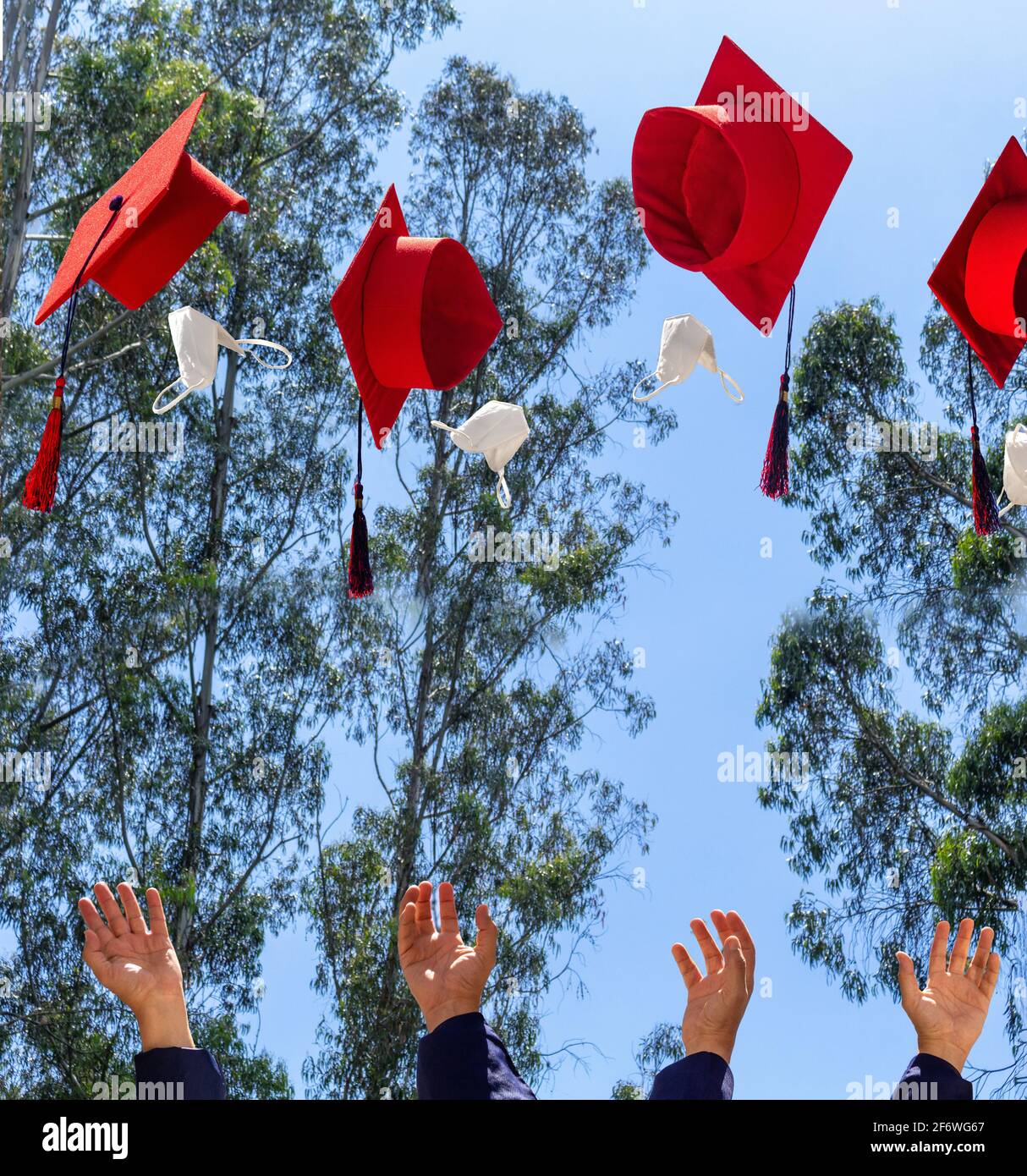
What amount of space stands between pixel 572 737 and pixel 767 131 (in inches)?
276

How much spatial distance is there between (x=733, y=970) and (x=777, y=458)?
233 centimetres

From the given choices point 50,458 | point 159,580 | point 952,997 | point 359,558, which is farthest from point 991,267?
point 159,580

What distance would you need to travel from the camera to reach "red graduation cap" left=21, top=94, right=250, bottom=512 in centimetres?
383

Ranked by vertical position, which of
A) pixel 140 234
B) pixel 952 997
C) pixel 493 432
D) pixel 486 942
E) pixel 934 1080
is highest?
pixel 140 234

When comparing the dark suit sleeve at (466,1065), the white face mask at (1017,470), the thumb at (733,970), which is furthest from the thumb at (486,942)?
the white face mask at (1017,470)

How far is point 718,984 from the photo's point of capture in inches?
73.7

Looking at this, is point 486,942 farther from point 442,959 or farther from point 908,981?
point 908,981

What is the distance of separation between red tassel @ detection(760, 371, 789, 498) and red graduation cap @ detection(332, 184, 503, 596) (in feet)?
2.90

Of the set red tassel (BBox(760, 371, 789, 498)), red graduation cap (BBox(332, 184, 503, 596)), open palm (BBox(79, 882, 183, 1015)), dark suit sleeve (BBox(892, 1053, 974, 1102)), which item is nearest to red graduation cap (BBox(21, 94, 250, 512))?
red graduation cap (BBox(332, 184, 503, 596))

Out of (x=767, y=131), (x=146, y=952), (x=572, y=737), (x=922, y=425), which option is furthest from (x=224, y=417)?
(x=146, y=952)

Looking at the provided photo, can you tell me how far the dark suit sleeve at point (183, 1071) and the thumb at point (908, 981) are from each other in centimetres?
100

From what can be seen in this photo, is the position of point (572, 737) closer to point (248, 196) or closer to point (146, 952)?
point (248, 196)

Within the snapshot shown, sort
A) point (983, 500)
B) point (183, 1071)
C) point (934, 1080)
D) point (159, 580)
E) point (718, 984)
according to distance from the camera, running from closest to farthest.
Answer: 1. point (183, 1071)
2. point (934, 1080)
3. point (718, 984)
4. point (983, 500)
5. point (159, 580)

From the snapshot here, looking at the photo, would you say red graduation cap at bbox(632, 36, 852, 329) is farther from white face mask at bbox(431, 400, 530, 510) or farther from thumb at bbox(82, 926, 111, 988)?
thumb at bbox(82, 926, 111, 988)
